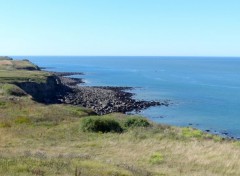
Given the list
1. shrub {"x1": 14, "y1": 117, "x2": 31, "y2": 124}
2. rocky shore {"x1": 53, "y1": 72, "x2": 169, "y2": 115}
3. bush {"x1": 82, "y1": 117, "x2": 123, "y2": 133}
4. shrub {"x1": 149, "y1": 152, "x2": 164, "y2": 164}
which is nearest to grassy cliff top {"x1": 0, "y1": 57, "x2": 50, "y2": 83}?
rocky shore {"x1": 53, "y1": 72, "x2": 169, "y2": 115}

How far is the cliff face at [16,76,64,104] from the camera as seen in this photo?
9087 cm

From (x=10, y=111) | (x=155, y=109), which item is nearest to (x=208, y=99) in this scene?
(x=155, y=109)

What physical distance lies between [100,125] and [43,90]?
65642mm

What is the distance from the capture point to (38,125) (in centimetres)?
3700

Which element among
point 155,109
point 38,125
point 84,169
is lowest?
point 155,109

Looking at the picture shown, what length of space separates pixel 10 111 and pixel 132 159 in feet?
78.2

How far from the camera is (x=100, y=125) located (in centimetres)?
3569

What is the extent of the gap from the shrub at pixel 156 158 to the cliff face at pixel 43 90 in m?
63.0

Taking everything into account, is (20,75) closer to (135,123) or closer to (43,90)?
(43,90)

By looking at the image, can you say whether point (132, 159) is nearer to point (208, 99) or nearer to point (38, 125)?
point (38, 125)

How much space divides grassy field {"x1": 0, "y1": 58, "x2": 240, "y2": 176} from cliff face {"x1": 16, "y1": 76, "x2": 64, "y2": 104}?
48994 mm

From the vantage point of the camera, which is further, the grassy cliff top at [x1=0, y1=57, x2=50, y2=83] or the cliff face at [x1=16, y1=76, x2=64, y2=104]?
the grassy cliff top at [x1=0, y1=57, x2=50, y2=83]

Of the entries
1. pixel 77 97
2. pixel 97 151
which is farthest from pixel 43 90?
pixel 97 151

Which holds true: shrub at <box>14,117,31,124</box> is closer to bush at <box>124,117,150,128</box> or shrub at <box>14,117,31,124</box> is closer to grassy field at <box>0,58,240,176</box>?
grassy field at <box>0,58,240,176</box>
